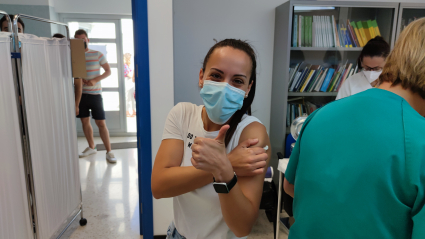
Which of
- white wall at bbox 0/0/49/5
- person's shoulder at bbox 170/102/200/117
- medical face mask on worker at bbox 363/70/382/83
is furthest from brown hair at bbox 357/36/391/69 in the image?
white wall at bbox 0/0/49/5

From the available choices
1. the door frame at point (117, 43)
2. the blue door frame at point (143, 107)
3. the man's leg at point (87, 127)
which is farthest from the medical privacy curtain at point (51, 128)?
the door frame at point (117, 43)

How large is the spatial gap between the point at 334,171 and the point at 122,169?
11.5 ft

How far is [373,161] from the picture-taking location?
582mm

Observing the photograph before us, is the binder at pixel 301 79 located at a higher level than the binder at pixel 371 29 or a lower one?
lower

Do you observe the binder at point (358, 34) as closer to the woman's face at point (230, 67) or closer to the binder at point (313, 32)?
the binder at point (313, 32)

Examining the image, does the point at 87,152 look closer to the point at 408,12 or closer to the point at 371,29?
the point at 371,29

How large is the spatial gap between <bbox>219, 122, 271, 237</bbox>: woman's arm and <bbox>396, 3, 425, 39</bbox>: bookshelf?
2606 millimetres

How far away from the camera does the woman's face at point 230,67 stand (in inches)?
34.9

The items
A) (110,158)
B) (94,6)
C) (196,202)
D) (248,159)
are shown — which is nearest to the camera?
(248,159)

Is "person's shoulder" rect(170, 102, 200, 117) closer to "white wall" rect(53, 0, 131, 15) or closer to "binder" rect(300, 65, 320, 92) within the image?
"binder" rect(300, 65, 320, 92)

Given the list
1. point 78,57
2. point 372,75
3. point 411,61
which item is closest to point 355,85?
point 372,75

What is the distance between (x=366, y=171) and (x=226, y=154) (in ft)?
1.20

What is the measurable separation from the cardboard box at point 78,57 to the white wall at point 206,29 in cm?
90

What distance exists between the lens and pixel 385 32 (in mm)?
2797
